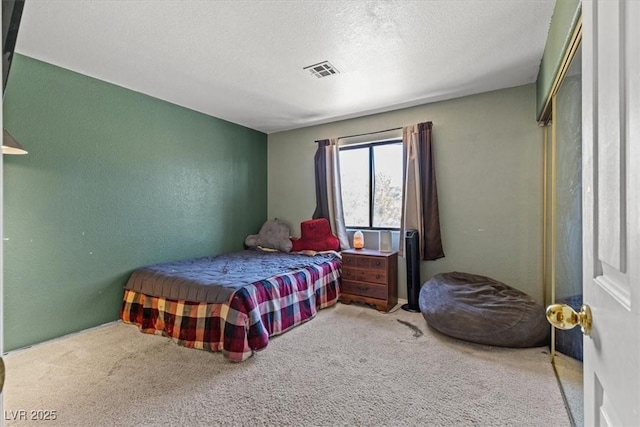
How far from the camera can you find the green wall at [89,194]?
2.41 m

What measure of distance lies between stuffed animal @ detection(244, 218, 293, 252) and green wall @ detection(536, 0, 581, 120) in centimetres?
323

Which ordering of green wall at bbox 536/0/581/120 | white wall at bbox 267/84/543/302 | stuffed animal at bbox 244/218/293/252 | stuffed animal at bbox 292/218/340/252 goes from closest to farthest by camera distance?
green wall at bbox 536/0/581/120, white wall at bbox 267/84/543/302, stuffed animal at bbox 292/218/340/252, stuffed animal at bbox 244/218/293/252

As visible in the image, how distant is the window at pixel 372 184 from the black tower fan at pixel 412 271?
1.50 ft

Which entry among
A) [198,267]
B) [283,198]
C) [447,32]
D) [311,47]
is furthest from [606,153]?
[283,198]

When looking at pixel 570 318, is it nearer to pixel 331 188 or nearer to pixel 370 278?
pixel 370 278

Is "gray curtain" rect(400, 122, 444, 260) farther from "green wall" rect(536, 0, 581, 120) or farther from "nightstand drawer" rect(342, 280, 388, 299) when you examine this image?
"green wall" rect(536, 0, 581, 120)

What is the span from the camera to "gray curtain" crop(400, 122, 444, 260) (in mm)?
3359

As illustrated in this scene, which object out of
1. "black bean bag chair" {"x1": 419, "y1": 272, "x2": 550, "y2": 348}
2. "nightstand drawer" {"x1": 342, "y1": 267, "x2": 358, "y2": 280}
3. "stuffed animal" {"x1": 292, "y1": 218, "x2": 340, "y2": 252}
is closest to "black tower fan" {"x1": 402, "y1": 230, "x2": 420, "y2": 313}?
"black bean bag chair" {"x1": 419, "y1": 272, "x2": 550, "y2": 348}

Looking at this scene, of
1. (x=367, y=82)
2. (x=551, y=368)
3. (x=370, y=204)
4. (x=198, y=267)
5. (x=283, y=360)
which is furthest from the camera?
(x=370, y=204)

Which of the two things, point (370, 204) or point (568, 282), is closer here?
point (568, 282)

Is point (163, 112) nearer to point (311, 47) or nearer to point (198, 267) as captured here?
point (198, 267)

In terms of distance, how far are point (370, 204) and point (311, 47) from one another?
7.05 feet

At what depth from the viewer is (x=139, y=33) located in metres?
2.13

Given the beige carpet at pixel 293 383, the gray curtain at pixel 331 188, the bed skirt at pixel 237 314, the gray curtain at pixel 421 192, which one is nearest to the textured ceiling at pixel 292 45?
the gray curtain at pixel 421 192
